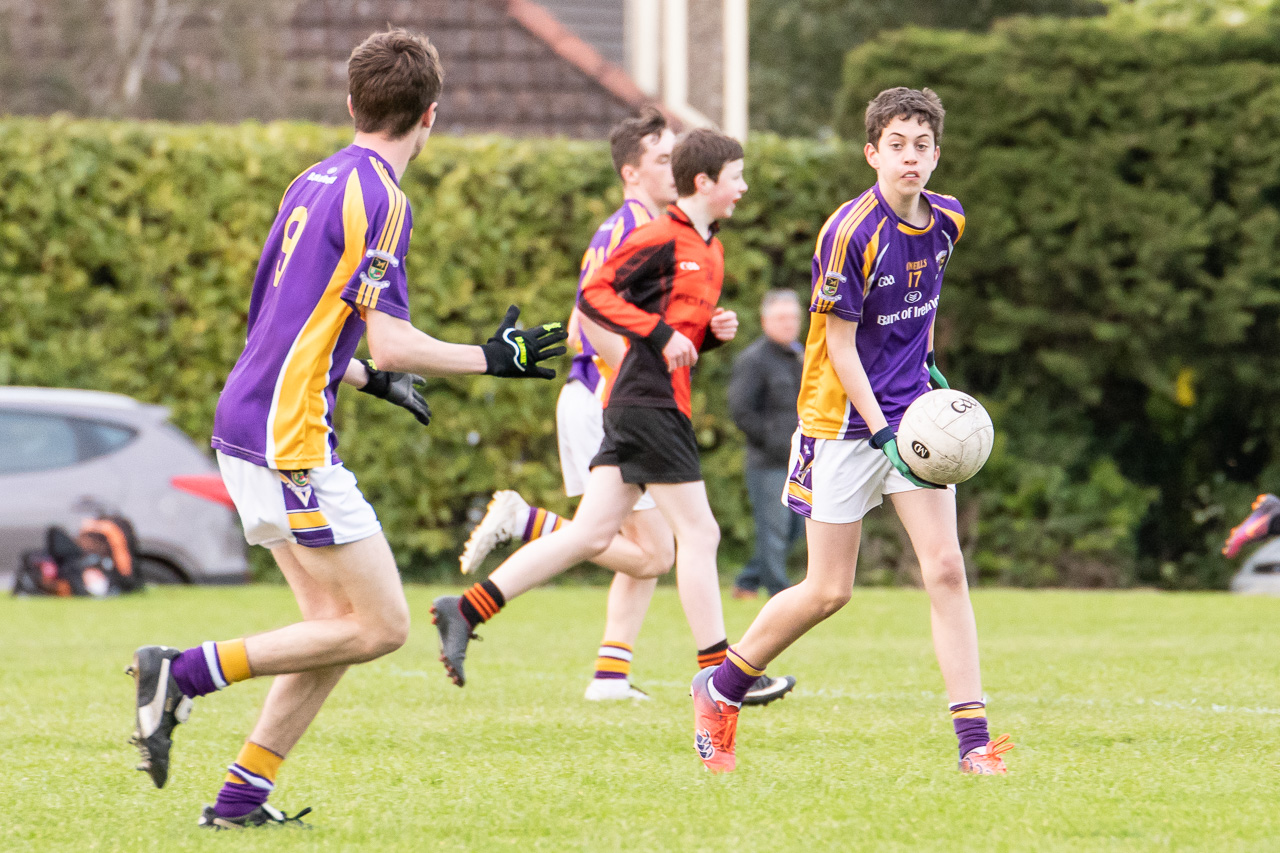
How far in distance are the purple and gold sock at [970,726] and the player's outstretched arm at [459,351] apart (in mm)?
1706

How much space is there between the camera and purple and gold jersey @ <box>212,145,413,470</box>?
13.9ft

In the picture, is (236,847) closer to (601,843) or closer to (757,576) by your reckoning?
(601,843)

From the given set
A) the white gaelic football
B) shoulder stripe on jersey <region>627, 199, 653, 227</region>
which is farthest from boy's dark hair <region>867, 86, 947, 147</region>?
shoulder stripe on jersey <region>627, 199, 653, 227</region>

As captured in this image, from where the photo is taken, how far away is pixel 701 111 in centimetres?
1919

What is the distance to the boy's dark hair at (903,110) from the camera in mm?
5203

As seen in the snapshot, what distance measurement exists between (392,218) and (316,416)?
21.5 inches

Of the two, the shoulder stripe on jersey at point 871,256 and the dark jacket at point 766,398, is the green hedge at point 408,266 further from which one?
the shoulder stripe on jersey at point 871,256

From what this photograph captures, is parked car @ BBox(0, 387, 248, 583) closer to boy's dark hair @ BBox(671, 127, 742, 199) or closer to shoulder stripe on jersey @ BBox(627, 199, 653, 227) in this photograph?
shoulder stripe on jersey @ BBox(627, 199, 653, 227)

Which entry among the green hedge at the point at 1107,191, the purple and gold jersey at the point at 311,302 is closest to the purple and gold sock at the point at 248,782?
the purple and gold jersey at the point at 311,302

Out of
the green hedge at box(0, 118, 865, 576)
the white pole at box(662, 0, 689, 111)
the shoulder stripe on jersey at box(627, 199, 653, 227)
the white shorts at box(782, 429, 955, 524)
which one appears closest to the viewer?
the white shorts at box(782, 429, 955, 524)

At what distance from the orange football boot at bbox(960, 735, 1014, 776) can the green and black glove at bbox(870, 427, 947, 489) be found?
80 centimetres

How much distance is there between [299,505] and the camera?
4.23 metres

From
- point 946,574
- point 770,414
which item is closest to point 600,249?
point 946,574

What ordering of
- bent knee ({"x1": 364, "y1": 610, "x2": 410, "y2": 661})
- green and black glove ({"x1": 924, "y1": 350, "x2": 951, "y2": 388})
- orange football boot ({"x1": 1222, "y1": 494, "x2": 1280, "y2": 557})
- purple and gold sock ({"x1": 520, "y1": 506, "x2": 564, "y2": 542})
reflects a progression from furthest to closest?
purple and gold sock ({"x1": 520, "y1": 506, "x2": 564, "y2": 542}) < orange football boot ({"x1": 1222, "y1": 494, "x2": 1280, "y2": 557}) < green and black glove ({"x1": 924, "y1": 350, "x2": 951, "y2": 388}) < bent knee ({"x1": 364, "y1": 610, "x2": 410, "y2": 661})
